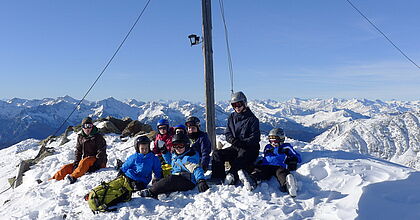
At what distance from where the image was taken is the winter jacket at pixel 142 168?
7.34 meters

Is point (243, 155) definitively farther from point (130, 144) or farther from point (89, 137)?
point (130, 144)

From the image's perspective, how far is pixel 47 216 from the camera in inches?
255

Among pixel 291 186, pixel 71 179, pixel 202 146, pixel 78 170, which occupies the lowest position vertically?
pixel 71 179

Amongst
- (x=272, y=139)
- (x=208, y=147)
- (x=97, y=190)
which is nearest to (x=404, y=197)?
(x=272, y=139)

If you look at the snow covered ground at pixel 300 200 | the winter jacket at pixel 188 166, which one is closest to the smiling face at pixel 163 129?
the winter jacket at pixel 188 166

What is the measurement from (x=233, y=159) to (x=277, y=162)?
4.17 feet

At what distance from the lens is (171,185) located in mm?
6855

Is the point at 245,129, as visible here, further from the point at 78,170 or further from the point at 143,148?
the point at 78,170

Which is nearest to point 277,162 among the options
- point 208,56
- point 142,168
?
point 142,168

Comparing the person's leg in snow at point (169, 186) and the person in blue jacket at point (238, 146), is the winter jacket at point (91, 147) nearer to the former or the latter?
the person's leg in snow at point (169, 186)

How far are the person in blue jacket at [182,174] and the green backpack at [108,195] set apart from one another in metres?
0.42

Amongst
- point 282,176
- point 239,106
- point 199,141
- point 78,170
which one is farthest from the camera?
point 78,170

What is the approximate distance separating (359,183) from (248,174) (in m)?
2.56

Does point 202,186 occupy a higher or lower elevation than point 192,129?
lower
